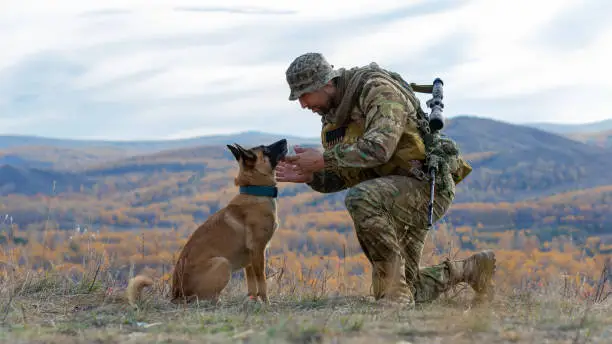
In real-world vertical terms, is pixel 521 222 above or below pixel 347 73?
below

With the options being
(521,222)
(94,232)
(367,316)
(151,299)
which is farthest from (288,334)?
(521,222)

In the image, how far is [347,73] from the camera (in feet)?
19.6

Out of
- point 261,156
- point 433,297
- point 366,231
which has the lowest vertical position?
point 433,297

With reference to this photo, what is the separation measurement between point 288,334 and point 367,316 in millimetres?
1003

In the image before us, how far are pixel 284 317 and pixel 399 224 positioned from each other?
5.25ft

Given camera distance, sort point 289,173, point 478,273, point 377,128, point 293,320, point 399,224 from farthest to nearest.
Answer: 1. point 478,273
2. point 399,224
3. point 289,173
4. point 377,128
5. point 293,320

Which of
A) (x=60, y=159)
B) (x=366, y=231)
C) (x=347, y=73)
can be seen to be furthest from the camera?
(x=60, y=159)

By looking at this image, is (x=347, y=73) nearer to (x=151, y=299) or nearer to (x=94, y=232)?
(x=151, y=299)

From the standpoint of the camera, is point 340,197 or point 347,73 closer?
point 347,73

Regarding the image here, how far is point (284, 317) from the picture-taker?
4.59 m

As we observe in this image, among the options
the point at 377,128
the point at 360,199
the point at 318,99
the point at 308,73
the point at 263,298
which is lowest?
the point at 263,298

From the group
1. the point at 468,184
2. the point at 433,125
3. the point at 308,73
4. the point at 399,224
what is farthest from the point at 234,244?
the point at 468,184

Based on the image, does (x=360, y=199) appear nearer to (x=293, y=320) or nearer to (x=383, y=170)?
(x=383, y=170)

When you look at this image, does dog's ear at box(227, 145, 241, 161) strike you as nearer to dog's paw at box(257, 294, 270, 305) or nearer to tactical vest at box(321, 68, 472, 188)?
tactical vest at box(321, 68, 472, 188)
